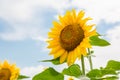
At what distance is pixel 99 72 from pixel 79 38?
0.62m

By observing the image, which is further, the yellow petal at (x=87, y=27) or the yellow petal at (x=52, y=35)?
the yellow petal at (x=52, y=35)

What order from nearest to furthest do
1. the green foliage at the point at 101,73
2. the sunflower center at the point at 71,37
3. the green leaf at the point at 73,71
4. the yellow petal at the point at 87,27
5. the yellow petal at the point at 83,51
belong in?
the green foliage at the point at 101,73, the green leaf at the point at 73,71, the yellow petal at the point at 83,51, the yellow petal at the point at 87,27, the sunflower center at the point at 71,37

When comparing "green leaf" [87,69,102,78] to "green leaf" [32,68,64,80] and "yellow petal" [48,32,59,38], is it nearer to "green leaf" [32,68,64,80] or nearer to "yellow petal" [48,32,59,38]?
"green leaf" [32,68,64,80]

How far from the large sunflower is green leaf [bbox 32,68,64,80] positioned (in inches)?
9.5

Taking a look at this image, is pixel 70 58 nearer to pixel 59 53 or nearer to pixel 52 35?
pixel 59 53

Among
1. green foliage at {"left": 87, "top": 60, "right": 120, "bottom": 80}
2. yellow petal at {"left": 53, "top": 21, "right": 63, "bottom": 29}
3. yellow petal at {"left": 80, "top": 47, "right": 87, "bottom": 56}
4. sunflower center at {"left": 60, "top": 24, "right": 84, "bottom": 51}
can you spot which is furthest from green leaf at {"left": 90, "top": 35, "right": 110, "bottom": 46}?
yellow petal at {"left": 53, "top": 21, "right": 63, "bottom": 29}

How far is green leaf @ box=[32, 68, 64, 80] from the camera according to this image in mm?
2041

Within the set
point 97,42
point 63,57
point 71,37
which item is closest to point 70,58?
point 63,57

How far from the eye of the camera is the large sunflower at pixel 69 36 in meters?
2.36

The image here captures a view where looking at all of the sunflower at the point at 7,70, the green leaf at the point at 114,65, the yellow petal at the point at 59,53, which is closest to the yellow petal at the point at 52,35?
the yellow petal at the point at 59,53

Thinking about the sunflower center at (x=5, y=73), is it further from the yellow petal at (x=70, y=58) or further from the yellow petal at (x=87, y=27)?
the yellow petal at (x=87, y=27)

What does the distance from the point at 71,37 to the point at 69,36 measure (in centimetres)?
2

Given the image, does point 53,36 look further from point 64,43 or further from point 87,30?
point 87,30

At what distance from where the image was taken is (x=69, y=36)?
2547 mm
